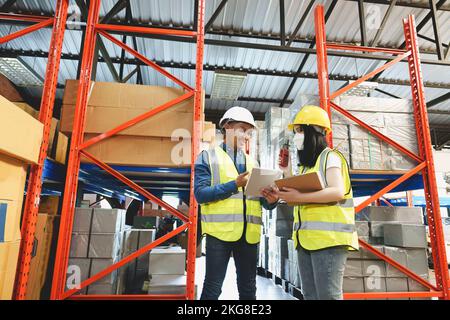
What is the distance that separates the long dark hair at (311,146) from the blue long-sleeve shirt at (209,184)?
43cm

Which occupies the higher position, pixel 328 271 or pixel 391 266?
pixel 328 271

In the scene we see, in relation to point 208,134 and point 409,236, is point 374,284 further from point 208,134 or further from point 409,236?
point 208,134

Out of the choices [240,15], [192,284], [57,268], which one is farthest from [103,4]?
[192,284]

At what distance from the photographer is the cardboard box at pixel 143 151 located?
3.08 m

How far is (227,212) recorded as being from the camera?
6.88 feet

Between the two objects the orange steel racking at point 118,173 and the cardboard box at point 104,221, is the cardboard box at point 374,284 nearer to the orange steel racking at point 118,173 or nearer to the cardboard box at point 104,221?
the orange steel racking at point 118,173

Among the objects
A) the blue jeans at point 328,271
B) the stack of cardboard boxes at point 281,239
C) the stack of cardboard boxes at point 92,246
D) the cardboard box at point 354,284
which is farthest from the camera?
the stack of cardboard boxes at point 281,239

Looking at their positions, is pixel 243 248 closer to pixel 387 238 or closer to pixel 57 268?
pixel 57 268

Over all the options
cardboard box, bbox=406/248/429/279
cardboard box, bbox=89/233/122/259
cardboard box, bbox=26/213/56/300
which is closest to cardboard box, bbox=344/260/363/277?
cardboard box, bbox=406/248/429/279

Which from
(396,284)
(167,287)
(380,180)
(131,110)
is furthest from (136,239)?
(380,180)

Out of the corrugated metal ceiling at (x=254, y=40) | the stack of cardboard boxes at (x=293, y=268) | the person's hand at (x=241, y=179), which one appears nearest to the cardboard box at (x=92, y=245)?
the person's hand at (x=241, y=179)

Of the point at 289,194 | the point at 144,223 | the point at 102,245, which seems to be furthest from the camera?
the point at 144,223

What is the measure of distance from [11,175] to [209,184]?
65.1 inches

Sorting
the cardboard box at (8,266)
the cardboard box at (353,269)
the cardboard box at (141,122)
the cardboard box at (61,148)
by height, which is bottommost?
the cardboard box at (353,269)
